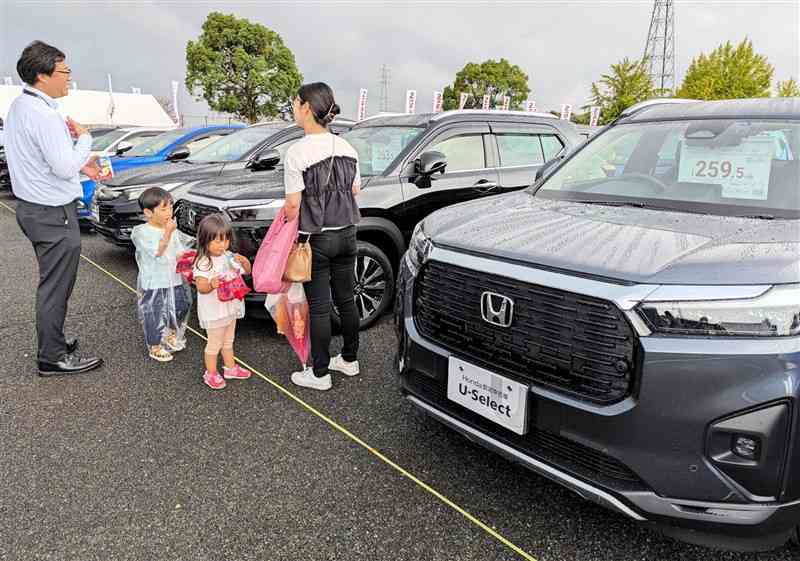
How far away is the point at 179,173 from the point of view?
5789mm

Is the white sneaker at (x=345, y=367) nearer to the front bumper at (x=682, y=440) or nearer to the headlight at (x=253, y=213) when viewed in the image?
the headlight at (x=253, y=213)

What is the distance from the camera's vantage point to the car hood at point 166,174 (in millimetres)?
5655

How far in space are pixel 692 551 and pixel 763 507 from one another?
0.61m

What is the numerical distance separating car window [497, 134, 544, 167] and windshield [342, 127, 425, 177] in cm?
87

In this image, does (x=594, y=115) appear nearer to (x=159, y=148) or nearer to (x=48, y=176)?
(x=159, y=148)

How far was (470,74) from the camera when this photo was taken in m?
65.9

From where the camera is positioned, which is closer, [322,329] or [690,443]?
[690,443]

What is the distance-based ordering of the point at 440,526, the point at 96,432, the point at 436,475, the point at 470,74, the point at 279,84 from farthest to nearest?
the point at 470,74 < the point at 279,84 < the point at 96,432 < the point at 436,475 < the point at 440,526

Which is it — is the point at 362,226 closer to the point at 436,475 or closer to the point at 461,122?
the point at 461,122

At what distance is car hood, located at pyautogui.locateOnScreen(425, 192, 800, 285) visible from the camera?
1.62m

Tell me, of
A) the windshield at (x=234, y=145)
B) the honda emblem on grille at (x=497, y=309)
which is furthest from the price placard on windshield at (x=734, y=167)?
the windshield at (x=234, y=145)

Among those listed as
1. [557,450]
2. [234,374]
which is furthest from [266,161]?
[557,450]

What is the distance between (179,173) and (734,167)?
5.33 meters

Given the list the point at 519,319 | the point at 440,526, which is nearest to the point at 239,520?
the point at 440,526
